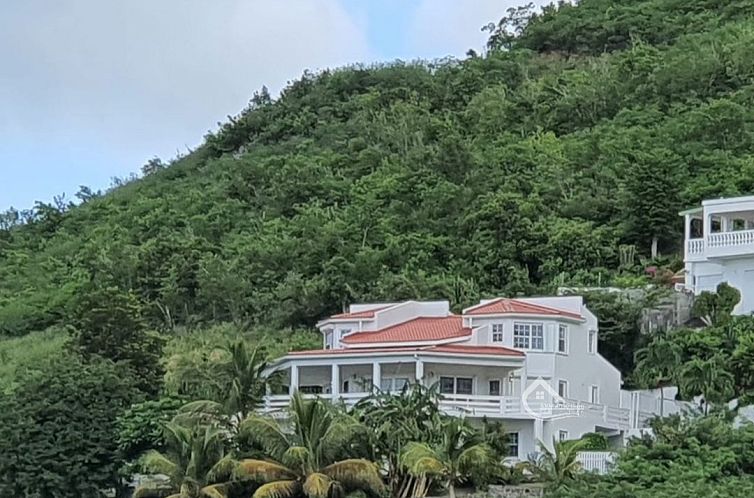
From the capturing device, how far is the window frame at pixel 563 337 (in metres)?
36.7

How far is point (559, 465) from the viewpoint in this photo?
103 ft

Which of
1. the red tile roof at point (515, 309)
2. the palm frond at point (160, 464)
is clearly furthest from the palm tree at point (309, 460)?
the red tile roof at point (515, 309)

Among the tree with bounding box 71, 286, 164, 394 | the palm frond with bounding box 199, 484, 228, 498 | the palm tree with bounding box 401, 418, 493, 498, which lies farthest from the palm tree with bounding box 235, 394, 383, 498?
the tree with bounding box 71, 286, 164, 394

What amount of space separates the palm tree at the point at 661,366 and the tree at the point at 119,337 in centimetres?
1455

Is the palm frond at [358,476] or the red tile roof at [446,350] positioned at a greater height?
the red tile roof at [446,350]

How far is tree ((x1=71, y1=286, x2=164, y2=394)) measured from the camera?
42.3 meters

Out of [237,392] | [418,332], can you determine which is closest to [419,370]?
[418,332]

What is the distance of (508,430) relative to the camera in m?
35.0

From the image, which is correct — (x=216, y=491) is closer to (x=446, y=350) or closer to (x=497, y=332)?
(x=446, y=350)

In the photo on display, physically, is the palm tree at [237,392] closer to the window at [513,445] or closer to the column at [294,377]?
the column at [294,377]

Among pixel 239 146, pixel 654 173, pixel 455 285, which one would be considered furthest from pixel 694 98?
pixel 239 146

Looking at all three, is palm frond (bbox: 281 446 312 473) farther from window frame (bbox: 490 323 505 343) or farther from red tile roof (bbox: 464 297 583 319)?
red tile roof (bbox: 464 297 583 319)

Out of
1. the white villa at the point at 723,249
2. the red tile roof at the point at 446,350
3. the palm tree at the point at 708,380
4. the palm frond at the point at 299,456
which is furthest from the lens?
the white villa at the point at 723,249

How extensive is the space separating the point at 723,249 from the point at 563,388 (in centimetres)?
709
